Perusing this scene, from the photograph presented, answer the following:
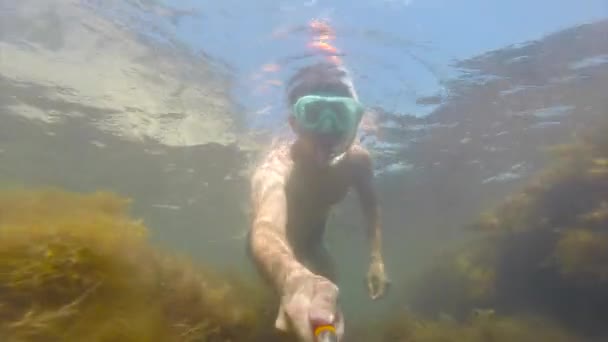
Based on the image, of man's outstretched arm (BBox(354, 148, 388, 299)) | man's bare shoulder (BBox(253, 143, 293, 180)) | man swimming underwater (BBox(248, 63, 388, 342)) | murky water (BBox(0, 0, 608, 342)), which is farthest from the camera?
murky water (BBox(0, 0, 608, 342))

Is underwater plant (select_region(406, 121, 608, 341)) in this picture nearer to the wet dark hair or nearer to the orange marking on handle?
the wet dark hair

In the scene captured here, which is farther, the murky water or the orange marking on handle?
the murky water

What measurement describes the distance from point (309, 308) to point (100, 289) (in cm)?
182

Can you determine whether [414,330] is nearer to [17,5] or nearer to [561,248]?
[561,248]

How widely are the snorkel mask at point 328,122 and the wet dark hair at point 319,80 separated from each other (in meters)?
2.55

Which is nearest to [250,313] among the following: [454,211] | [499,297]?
[499,297]

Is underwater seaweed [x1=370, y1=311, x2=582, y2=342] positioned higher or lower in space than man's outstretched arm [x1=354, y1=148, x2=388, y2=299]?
lower

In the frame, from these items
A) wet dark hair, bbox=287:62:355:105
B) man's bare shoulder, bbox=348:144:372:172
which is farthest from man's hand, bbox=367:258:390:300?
wet dark hair, bbox=287:62:355:105

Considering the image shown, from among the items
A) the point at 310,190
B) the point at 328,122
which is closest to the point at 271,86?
the point at 310,190

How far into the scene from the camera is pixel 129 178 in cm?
2289

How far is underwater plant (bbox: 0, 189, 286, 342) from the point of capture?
259 centimetres

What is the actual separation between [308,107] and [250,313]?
12.2 feet

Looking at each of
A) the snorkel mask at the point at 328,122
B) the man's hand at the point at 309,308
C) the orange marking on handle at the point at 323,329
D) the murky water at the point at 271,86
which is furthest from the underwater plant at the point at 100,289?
the snorkel mask at the point at 328,122

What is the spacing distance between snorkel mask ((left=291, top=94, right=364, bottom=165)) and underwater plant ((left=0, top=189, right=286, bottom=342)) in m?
2.89
